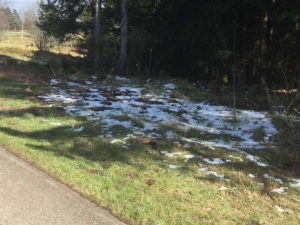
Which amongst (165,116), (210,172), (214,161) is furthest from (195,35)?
(210,172)

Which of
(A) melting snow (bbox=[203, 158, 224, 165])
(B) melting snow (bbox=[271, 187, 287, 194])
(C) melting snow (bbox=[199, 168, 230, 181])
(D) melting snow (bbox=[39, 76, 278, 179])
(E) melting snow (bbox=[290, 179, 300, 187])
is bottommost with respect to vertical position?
(E) melting snow (bbox=[290, 179, 300, 187])

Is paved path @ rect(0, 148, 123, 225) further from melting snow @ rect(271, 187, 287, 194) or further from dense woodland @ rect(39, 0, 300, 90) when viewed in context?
dense woodland @ rect(39, 0, 300, 90)

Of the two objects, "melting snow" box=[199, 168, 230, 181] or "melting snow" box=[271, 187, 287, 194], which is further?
"melting snow" box=[199, 168, 230, 181]

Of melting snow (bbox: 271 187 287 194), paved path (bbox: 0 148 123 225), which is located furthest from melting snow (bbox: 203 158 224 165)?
paved path (bbox: 0 148 123 225)

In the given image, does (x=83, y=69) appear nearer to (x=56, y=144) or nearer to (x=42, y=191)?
(x=56, y=144)

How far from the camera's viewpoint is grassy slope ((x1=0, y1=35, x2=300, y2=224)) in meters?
3.37

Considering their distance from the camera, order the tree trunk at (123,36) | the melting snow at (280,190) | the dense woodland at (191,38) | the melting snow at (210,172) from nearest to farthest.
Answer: the melting snow at (280,190)
the melting snow at (210,172)
the dense woodland at (191,38)
the tree trunk at (123,36)

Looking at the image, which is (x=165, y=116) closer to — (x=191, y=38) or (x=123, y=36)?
(x=191, y=38)

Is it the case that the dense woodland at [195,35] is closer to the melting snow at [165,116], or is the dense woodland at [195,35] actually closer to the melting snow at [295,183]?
the melting snow at [165,116]

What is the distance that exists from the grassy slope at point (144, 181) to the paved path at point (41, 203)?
0.18 m

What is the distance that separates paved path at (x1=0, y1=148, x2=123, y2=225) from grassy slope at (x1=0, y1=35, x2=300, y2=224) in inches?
7.2

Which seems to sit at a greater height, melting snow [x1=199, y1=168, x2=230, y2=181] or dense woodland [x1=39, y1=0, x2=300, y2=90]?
dense woodland [x1=39, y1=0, x2=300, y2=90]

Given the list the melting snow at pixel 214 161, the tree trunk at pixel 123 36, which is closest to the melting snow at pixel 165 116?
the melting snow at pixel 214 161

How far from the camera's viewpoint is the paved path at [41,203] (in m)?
3.09
